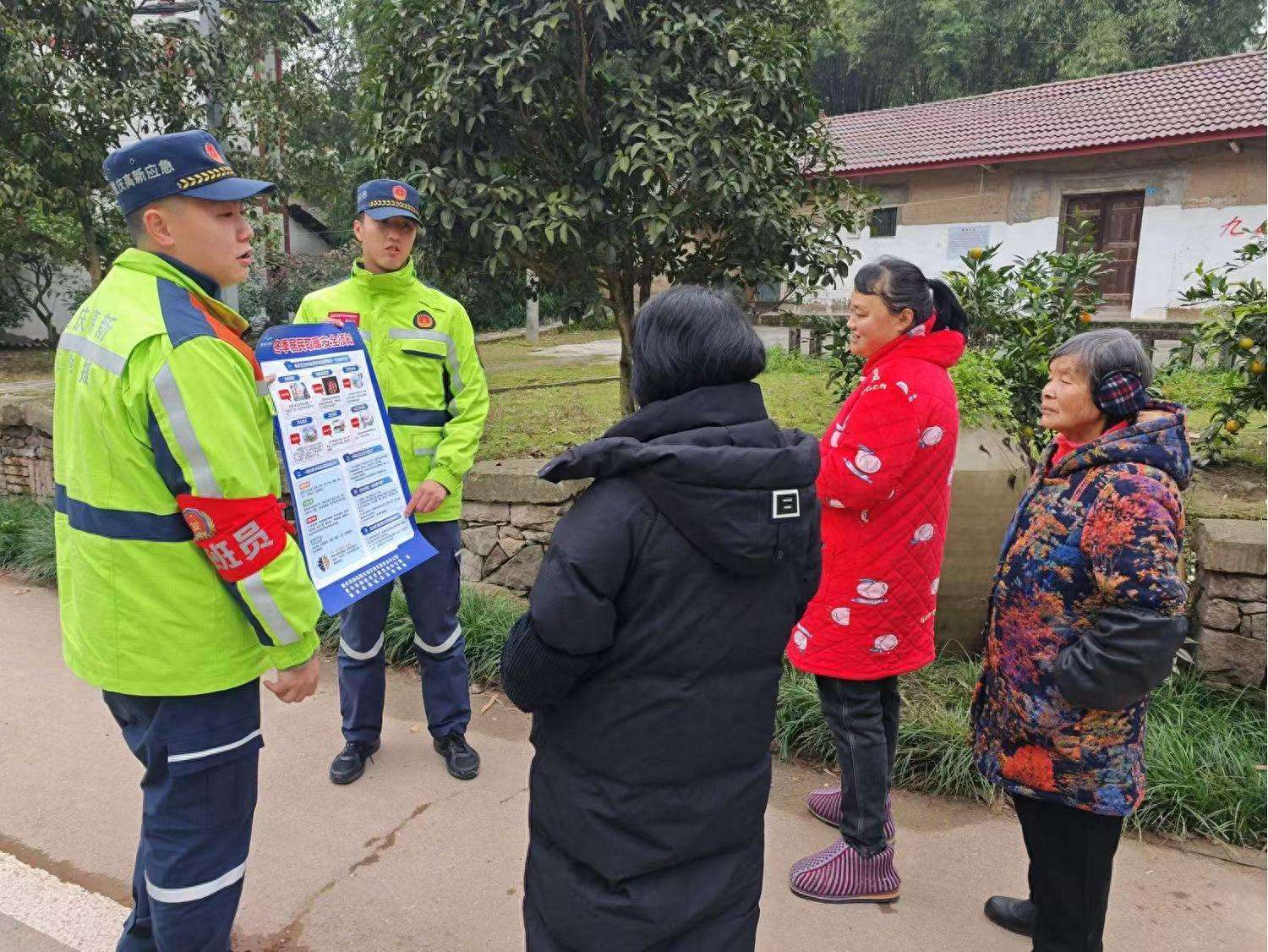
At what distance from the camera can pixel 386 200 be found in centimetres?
314

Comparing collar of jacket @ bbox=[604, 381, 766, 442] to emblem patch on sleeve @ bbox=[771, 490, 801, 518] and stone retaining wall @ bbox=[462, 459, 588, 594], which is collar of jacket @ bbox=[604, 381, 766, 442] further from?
stone retaining wall @ bbox=[462, 459, 588, 594]

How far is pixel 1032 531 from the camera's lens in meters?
2.15

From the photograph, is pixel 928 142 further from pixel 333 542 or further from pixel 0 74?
pixel 333 542

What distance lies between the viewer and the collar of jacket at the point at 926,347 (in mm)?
2508

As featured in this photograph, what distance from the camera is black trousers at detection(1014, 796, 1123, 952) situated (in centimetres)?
208

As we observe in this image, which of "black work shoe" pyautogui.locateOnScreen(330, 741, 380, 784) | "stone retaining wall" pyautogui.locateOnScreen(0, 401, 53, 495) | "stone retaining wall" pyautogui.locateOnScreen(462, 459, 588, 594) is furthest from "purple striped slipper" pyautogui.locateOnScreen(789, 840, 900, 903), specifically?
"stone retaining wall" pyautogui.locateOnScreen(0, 401, 53, 495)

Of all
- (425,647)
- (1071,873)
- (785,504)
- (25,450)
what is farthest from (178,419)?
(25,450)

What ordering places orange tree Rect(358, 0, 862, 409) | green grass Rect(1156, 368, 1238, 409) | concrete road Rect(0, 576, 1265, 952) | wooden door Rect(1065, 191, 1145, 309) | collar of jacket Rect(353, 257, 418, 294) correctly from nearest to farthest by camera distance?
1. concrete road Rect(0, 576, 1265, 952)
2. collar of jacket Rect(353, 257, 418, 294)
3. orange tree Rect(358, 0, 862, 409)
4. green grass Rect(1156, 368, 1238, 409)
5. wooden door Rect(1065, 191, 1145, 309)

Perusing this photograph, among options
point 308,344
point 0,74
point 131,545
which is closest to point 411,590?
point 308,344

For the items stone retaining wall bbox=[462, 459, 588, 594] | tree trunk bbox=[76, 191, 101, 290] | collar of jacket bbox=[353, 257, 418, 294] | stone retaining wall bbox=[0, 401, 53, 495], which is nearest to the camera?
collar of jacket bbox=[353, 257, 418, 294]

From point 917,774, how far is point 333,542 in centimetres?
231

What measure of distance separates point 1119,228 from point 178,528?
726 inches

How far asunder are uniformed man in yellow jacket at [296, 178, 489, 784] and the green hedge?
2.59ft

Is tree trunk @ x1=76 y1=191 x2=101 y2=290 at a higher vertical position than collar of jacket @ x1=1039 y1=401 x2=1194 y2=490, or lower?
higher
